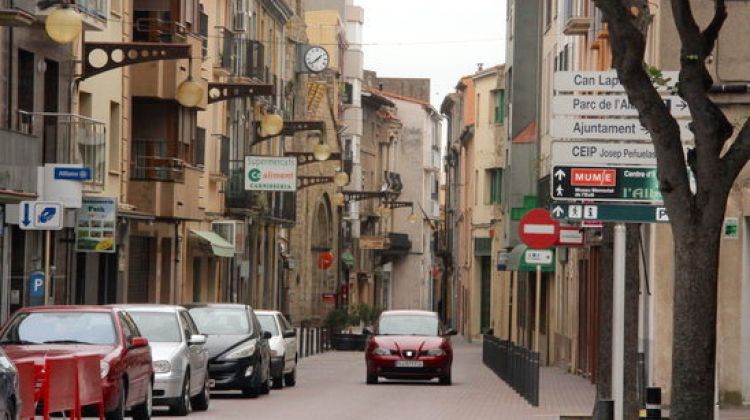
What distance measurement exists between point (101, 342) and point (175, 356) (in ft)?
9.96

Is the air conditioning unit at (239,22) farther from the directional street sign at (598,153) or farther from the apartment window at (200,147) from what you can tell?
the directional street sign at (598,153)

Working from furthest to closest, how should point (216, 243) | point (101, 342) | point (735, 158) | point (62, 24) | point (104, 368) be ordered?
point (216, 243) < point (62, 24) < point (101, 342) < point (104, 368) < point (735, 158)

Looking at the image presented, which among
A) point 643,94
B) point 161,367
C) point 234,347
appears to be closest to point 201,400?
point 161,367

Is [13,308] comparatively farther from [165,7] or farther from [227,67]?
[227,67]

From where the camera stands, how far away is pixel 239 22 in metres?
62.5

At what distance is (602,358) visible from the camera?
26.0m

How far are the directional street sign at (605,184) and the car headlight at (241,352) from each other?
47.6ft

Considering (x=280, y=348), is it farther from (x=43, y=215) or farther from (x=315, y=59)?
(x=315, y=59)

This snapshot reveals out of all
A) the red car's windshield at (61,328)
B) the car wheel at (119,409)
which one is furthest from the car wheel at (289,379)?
the car wheel at (119,409)

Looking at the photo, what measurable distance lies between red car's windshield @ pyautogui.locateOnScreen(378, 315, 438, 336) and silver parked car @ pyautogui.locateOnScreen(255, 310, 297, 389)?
8.29 feet

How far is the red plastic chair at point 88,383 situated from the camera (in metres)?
20.5

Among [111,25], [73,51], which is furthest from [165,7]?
[73,51]

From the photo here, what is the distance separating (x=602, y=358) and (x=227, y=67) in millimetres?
33482

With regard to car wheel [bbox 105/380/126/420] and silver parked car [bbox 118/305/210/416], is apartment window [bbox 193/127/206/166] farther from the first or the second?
car wheel [bbox 105/380/126/420]
